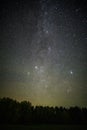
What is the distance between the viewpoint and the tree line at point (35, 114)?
2269 inches

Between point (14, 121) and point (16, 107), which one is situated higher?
point (16, 107)

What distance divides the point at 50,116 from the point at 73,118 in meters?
8.74

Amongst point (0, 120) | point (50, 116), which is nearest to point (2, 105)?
point (0, 120)

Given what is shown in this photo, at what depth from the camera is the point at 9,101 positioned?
213 feet

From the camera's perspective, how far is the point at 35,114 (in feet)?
207

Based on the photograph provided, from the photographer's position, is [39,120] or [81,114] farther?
[81,114]

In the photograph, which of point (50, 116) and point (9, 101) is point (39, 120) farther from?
point (9, 101)

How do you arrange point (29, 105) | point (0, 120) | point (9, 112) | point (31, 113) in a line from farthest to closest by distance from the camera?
point (29, 105) < point (31, 113) < point (9, 112) < point (0, 120)

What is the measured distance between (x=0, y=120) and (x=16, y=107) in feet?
33.9

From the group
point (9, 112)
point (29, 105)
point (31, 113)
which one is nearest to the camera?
point (9, 112)

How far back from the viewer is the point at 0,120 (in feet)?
178

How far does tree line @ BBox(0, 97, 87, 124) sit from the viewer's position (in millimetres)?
57625

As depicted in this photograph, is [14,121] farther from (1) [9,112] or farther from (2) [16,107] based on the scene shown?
(2) [16,107]

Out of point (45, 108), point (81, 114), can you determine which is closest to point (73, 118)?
point (81, 114)
